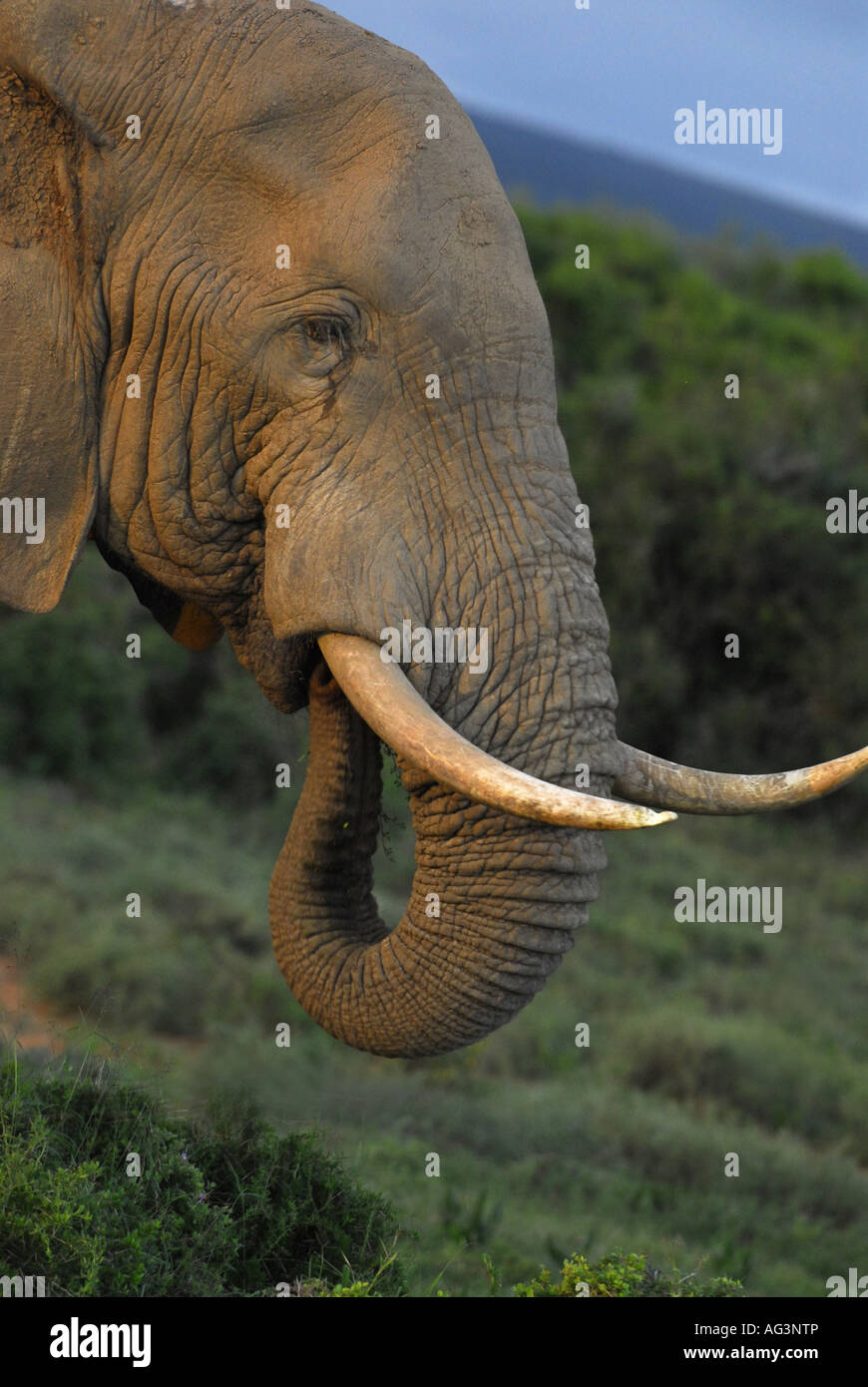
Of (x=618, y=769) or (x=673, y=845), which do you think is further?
(x=673, y=845)

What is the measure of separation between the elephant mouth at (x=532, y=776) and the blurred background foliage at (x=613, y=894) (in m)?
0.66

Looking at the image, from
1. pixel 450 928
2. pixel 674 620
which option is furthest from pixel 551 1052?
pixel 674 620

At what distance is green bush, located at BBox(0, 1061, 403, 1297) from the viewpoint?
4.28 meters

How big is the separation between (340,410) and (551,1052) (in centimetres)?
801

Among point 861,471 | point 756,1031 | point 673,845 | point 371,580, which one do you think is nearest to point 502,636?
point 371,580

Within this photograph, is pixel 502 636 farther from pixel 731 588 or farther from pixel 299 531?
pixel 731 588

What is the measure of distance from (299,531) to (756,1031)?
902 centimetres

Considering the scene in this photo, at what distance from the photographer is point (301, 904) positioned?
449 centimetres

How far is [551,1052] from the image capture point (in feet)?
37.1

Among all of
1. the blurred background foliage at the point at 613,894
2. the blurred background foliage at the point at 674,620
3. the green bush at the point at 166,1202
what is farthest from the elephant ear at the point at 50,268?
the blurred background foliage at the point at 674,620
